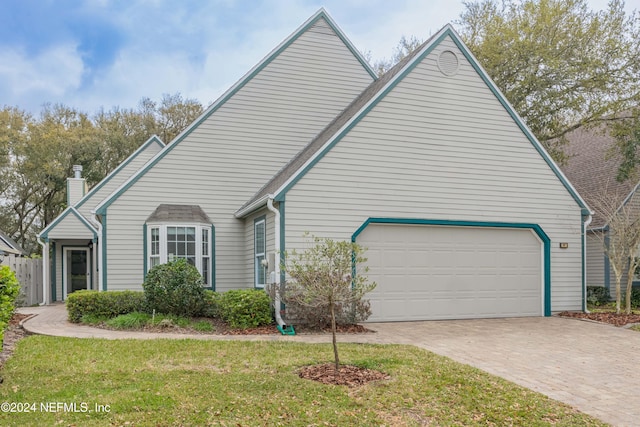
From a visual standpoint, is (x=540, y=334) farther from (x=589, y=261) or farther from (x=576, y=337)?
(x=589, y=261)

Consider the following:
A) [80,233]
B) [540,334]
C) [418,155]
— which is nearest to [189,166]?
[418,155]

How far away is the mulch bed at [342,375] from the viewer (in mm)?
6551

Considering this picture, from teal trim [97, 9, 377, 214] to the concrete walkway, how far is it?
11.2 feet

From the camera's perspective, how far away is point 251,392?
6066mm

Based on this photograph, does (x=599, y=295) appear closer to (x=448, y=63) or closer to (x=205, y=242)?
(x=448, y=63)

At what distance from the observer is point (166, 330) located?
10.6 metres

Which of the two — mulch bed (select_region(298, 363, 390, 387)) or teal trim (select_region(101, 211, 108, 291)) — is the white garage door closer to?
mulch bed (select_region(298, 363, 390, 387))

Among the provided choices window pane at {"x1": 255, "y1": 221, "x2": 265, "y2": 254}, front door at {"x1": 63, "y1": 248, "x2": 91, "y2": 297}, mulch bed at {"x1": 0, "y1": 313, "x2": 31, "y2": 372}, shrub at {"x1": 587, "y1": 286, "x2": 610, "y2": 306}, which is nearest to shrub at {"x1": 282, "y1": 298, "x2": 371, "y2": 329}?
window pane at {"x1": 255, "y1": 221, "x2": 265, "y2": 254}

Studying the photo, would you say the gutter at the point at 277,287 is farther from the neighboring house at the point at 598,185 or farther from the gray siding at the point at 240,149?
the neighboring house at the point at 598,185

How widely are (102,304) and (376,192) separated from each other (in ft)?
21.4

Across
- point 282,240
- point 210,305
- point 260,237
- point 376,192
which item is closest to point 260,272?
point 260,237

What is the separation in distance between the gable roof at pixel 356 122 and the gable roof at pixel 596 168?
18.4 ft

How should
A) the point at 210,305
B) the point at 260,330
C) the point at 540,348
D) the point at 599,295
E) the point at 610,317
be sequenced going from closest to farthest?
the point at 540,348 < the point at 260,330 < the point at 210,305 < the point at 610,317 < the point at 599,295

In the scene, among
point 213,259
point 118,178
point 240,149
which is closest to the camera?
point 213,259
